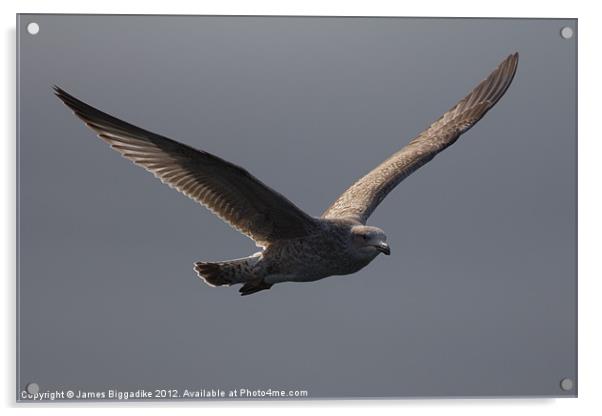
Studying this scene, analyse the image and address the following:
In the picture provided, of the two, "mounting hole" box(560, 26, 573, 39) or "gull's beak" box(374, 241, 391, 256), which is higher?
"mounting hole" box(560, 26, 573, 39)

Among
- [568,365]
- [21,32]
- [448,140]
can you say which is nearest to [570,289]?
[568,365]

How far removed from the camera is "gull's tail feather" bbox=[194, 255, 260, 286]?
4816mm

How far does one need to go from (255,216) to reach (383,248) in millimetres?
673

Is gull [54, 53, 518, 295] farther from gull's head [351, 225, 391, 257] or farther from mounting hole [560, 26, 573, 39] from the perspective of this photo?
mounting hole [560, 26, 573, 39]

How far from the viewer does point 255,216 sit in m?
4.75

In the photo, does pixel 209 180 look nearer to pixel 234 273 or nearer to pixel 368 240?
pixel 234 273

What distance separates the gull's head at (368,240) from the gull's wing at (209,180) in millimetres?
222

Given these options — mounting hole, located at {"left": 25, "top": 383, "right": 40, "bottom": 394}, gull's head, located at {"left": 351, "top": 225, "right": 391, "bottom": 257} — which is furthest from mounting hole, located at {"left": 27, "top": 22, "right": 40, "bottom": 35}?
gull's head, located at {"left": 351, "top": 225, "right": 391, "bottom": 257}

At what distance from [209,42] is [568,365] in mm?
2452

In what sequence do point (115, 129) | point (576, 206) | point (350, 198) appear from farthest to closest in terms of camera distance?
point (350, 198), point (576, 206), point (115, 129)

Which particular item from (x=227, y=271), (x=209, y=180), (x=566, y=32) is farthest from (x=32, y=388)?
(x=566, y=32)

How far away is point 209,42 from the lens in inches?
185

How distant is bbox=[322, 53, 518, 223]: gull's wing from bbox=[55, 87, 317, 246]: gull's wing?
506 mm
